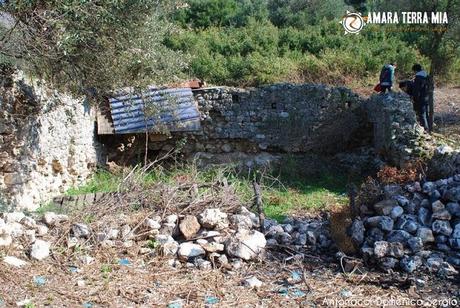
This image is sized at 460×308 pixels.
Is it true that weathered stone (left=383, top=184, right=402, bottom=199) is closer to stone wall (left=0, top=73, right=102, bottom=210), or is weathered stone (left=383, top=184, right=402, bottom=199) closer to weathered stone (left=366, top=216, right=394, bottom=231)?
weathered stone (left=366, top=216, right=394, bottom=231)

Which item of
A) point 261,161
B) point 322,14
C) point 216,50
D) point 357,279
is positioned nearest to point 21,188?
point 357,279

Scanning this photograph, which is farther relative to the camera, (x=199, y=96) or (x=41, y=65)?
(x=199, y=96)

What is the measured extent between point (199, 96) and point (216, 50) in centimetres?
761

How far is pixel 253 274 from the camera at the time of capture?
5.19 meters

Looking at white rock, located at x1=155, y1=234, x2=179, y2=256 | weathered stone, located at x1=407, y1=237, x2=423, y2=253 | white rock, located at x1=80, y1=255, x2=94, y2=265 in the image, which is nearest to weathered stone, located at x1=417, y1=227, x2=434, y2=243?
weathered stone, located at x1=407, y1=237, x2=423, y2=253

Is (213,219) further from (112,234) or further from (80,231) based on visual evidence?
(80,231)

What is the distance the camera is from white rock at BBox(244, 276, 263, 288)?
4870mm

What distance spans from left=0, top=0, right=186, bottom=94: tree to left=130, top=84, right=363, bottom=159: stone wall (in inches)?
205

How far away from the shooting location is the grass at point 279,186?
7887 millimetres

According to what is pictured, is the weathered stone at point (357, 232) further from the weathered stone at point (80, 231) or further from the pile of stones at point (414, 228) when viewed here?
the weathered stone at point (80, 231)

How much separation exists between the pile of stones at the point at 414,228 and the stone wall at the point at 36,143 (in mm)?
5227

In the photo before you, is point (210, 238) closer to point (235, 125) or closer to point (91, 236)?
point (91, 236)

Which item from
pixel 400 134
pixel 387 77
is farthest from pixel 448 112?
pixel 400 134

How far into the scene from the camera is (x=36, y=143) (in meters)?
8.38
